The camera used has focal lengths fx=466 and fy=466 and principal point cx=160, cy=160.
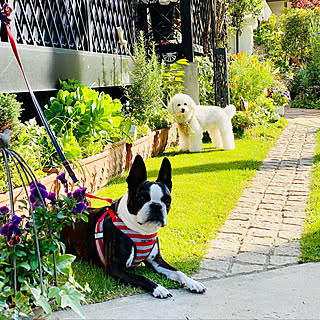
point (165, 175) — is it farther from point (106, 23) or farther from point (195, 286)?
point (106, 23)

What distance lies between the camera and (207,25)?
10781mm

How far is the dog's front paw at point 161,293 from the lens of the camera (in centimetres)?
279

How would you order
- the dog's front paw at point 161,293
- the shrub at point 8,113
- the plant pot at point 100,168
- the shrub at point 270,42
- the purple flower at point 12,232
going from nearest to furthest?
the purple flower at point 12,232, the dog's front paw at point 161,293, the shrub at point 8,113, the plant pot at point 100,168, the shrub at point 270,42

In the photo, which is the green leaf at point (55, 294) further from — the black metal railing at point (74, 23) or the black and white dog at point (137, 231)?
the black metal railing at point (74, 23)

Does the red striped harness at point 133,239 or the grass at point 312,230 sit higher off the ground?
the red striped harness at point 133,239

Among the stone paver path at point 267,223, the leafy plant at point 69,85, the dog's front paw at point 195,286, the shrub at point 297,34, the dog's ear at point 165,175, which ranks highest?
the shrub at point 297,34

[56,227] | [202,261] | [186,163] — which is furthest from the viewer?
[186,163]

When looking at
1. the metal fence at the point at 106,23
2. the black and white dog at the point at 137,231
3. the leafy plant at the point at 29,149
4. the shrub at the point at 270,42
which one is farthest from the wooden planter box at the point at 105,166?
the shrub at the point at 270,42

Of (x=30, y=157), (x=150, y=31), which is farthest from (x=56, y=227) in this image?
(x=150, y=31)

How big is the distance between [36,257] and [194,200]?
2.75 m

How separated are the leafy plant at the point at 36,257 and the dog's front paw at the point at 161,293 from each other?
1.76 ft

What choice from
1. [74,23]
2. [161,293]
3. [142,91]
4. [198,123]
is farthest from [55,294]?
[198,123]

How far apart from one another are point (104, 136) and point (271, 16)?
54.7 feet

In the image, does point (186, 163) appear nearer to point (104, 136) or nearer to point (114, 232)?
point (104, 136)
